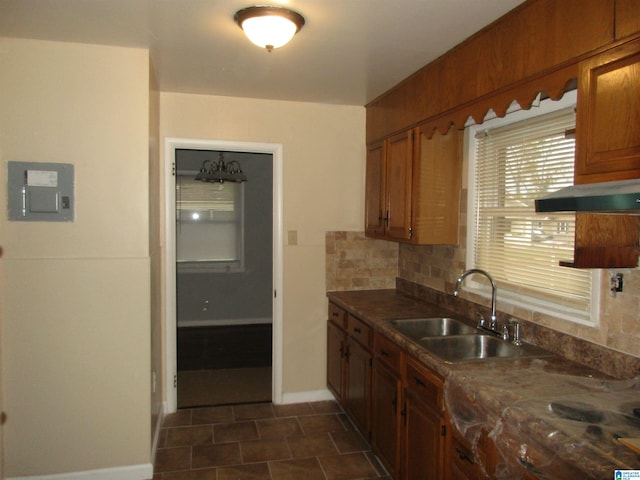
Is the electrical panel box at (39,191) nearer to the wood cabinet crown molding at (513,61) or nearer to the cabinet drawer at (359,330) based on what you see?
the cabinet drawer at (359,330)

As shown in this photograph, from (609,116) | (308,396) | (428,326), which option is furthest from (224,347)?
(609,116)

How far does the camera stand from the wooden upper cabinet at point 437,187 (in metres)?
3.04

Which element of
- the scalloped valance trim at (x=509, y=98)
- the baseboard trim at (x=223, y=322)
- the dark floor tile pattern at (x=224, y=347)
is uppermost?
the scalloped valance trim at (x=509, y=98)

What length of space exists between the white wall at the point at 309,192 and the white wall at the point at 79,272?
1.15 metres

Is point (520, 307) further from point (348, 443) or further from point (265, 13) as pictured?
point (265, 13)

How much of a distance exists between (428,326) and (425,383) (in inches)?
30.2

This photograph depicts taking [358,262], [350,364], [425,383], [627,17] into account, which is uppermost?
[627,17]

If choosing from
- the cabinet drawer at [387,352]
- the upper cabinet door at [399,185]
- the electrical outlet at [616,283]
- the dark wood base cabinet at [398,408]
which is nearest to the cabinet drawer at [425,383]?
the dark wood base cabinet at [398,408]

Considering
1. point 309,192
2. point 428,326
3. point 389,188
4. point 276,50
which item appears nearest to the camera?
point 276,50

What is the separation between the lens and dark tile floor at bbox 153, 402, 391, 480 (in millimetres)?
2855

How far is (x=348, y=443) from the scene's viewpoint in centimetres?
323

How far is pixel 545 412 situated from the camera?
1.51 meters

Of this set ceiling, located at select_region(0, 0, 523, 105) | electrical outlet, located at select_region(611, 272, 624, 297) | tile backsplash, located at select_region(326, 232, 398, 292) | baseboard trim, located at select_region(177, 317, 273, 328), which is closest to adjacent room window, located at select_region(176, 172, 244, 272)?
baseboard trim, located at select_region(177, 317, 273, 328)

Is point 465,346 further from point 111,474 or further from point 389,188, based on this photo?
point 111,474
